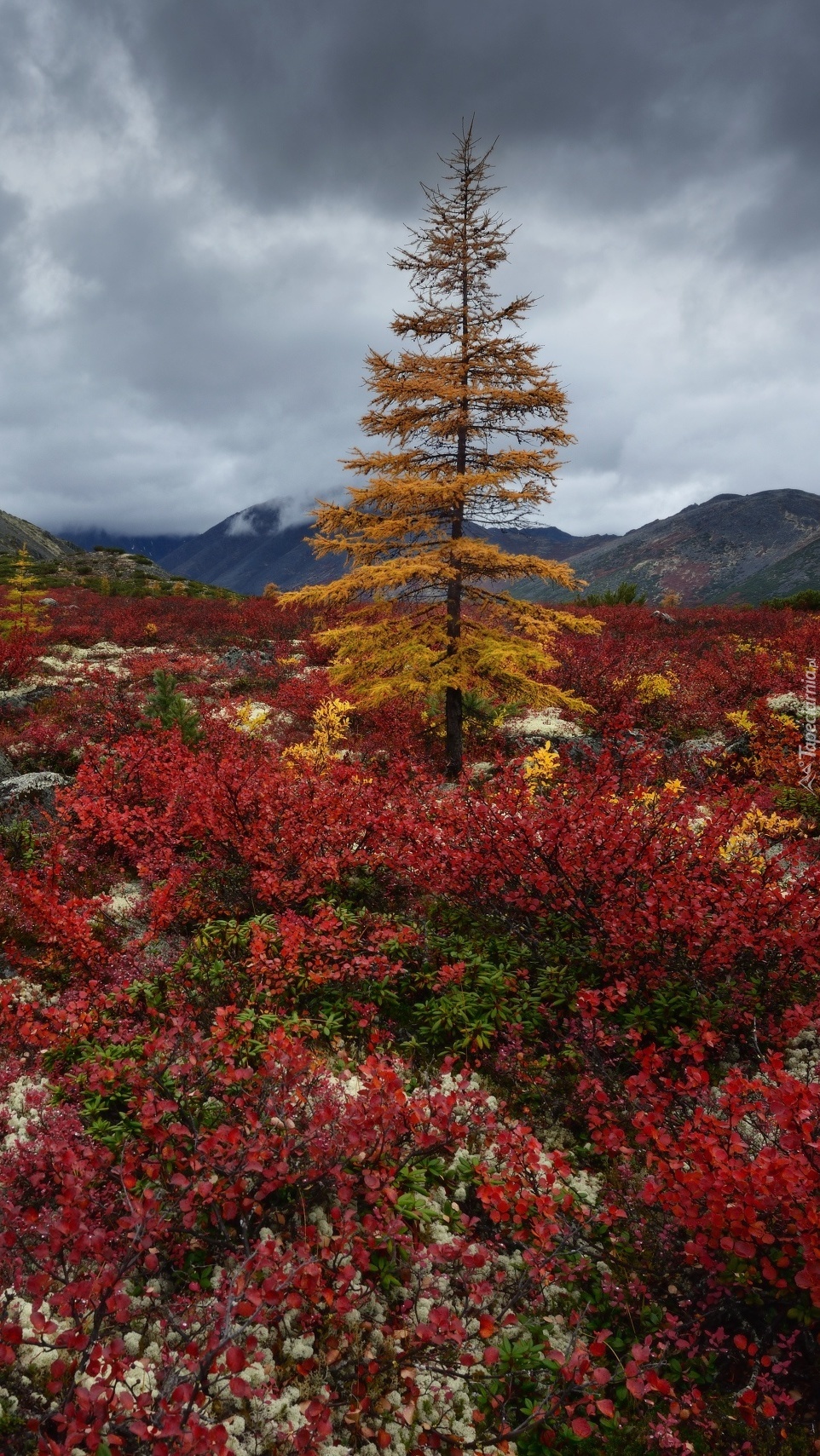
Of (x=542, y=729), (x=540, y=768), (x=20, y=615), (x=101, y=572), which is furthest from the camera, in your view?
(x=101, y=572)

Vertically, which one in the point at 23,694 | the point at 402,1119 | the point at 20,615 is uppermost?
the point at 20,615

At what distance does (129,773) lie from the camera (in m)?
10.2

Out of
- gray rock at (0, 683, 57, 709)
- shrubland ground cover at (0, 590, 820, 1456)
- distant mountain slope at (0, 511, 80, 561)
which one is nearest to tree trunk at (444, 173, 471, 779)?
shrubland ground cover at (0, 590, 820, 1456)

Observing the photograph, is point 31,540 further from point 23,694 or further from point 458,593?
point 458,593

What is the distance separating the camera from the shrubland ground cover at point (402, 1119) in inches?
118

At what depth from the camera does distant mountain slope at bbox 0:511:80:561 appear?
72750 mm

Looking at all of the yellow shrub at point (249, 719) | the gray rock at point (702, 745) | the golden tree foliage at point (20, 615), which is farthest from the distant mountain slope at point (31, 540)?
the gray rock at point (702, 745)

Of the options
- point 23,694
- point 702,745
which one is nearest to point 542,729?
point 702,745

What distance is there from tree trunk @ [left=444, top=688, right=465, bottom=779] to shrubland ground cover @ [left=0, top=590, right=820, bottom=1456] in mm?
3038

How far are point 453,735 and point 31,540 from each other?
282 ft

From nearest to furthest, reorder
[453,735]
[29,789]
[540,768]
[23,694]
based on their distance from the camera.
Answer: [29,789]
[540,768]
[453,735]
[23,694]

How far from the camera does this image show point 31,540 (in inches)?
3159

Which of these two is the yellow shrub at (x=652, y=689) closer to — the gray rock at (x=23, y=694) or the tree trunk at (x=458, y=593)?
the tree trunk at (x=458, y=593)

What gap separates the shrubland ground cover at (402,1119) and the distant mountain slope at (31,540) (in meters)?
72.4
